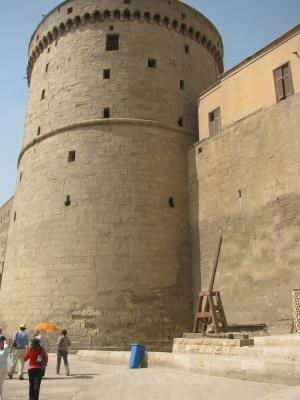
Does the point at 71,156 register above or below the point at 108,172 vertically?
above

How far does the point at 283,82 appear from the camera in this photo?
13.0 metres

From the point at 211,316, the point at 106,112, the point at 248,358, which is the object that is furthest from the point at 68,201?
the point at 248,358

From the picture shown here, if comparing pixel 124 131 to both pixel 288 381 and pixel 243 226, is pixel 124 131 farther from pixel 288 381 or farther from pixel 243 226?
pixel 288 381

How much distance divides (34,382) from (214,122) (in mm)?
12174

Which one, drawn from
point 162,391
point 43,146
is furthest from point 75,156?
point 162,391

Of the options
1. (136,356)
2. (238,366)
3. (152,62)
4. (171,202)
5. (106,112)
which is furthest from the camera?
(152,62)

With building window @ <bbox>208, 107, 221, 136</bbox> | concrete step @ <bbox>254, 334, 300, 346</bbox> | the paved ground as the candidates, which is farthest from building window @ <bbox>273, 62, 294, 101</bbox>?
the paved ground

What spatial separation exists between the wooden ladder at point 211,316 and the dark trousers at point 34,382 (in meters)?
7.14

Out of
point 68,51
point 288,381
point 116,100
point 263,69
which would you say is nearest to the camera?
point 288,381

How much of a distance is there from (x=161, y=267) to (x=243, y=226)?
3365 mm

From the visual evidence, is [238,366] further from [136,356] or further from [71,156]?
[71,156]

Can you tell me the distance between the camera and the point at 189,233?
15.5 m

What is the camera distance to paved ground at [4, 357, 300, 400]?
5.88 meters

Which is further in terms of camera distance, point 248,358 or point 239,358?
point 239,358
